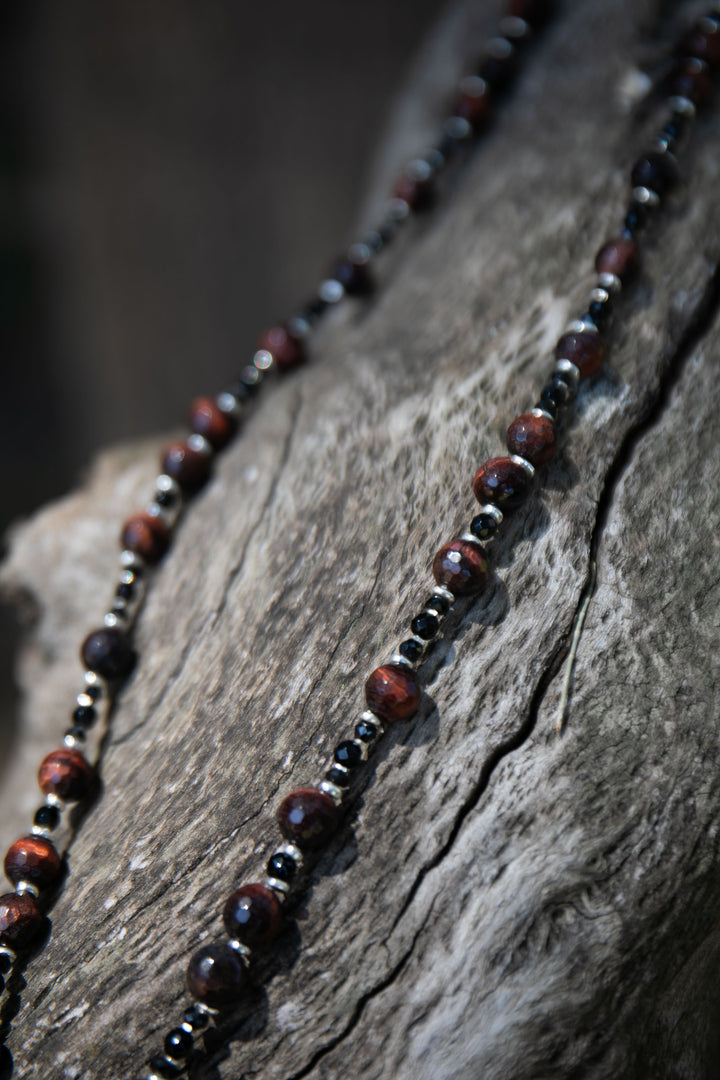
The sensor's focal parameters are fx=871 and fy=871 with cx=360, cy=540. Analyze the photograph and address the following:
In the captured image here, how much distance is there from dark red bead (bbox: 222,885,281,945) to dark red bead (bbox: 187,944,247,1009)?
0.08 feet

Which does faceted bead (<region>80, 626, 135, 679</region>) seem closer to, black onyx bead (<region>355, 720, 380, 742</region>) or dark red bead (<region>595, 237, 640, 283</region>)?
black onyx bead (<region>355, 720, 380, 742</region>)

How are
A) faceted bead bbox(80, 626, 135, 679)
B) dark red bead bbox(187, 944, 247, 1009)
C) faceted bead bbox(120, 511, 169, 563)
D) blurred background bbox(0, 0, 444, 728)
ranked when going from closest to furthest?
dark red bead bbox(187, 944, 247, 1009) → faceted bead bbox(80, 626, 135, 679) → faceted bead bbox(120, 511, 169, 563) → blurred background bbox(0, 0, 444, 728)

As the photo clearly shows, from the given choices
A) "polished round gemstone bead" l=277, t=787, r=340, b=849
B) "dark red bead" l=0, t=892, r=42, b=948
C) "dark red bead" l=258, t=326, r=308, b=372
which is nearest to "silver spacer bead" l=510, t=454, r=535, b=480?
"polished round gemstone bead" l=277, t=787, r=340, b=849

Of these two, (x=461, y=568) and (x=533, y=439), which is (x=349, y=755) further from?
(x=533, y=439)

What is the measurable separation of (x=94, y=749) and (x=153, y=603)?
245mm

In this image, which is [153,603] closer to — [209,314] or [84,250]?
[209,314]

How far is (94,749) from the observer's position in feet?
4.31

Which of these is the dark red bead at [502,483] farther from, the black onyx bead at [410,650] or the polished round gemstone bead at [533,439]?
the black onyx bead at [410,650]

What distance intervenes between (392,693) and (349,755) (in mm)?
91

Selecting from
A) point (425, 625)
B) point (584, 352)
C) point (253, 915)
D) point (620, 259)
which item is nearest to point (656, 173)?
point (620, 259)

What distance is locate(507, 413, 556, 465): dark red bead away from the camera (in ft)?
3.76

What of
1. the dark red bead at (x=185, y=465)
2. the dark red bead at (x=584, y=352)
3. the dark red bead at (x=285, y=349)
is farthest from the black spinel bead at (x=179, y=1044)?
the dark red bead at (x=285, y=349)

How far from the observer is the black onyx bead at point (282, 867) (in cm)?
100

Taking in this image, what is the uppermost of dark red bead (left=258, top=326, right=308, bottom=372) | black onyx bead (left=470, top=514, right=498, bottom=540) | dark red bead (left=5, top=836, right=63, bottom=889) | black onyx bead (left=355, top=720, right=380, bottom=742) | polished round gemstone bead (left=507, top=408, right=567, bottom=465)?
dark red bead (left=258, top=326, right=308, bottom=372)
